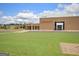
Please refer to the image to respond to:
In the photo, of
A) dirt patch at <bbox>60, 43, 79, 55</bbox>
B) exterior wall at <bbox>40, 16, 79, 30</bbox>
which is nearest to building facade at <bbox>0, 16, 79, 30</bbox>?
exterior wall at <bbox>40, 16, 79, 30</bbox>

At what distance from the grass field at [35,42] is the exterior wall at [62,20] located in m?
0.08

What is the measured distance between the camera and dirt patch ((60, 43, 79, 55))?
94.3 inches

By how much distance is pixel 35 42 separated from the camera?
243 cm

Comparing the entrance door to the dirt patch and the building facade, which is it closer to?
the building facade

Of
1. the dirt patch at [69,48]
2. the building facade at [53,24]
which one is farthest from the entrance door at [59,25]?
the dirt patch at [69,48]

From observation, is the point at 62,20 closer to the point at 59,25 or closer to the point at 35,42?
the point at 59,25

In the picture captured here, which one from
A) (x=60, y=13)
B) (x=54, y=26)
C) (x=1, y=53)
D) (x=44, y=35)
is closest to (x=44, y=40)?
(x=44, y=35)

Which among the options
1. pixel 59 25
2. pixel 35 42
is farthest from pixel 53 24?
pixel 35 42

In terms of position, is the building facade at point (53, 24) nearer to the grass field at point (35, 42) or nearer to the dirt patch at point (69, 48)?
the grass field at point (35, 42)

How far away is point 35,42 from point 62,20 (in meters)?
0.49

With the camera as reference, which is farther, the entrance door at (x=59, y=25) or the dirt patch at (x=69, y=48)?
the entrance door at (x=59, y=25)

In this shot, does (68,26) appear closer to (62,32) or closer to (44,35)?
(62,32)

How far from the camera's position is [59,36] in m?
2.47

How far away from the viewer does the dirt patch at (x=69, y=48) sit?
2.39 m
